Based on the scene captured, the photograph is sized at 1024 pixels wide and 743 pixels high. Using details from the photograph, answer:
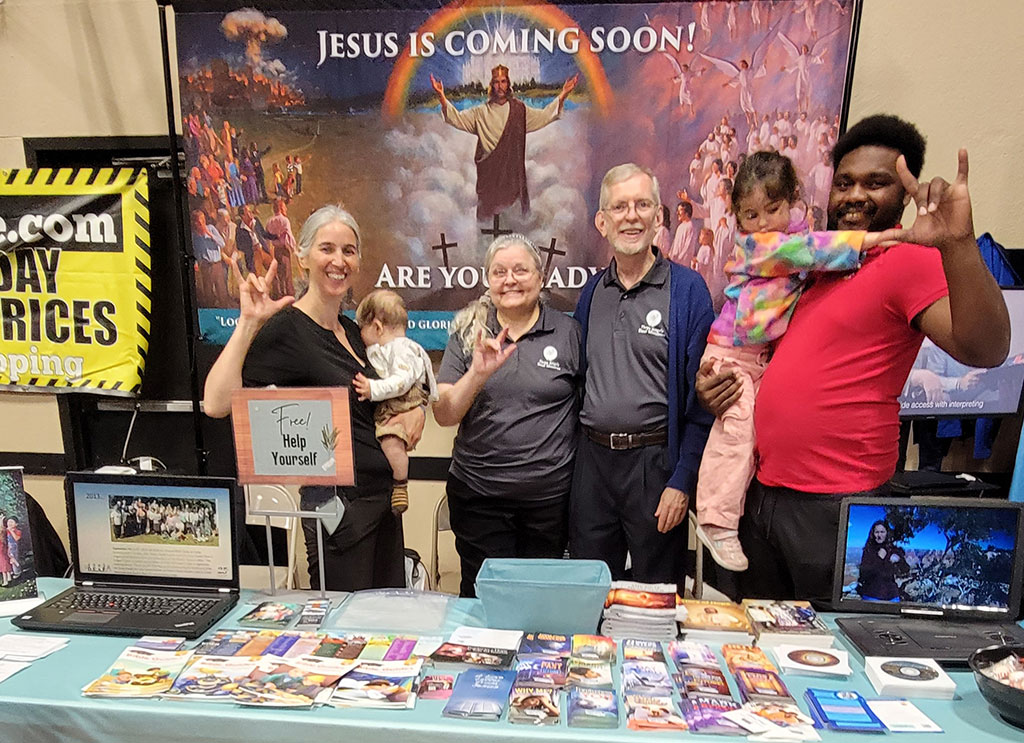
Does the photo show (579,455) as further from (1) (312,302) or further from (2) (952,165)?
(2) (952,165)

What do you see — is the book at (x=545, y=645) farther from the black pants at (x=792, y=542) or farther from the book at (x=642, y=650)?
the black pants at (x=792, y=542)

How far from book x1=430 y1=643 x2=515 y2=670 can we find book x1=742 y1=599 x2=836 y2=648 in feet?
1.93

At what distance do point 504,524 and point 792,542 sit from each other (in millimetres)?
905

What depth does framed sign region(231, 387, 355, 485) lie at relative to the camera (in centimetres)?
173

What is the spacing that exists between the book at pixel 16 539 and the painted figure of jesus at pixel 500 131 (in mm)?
1888

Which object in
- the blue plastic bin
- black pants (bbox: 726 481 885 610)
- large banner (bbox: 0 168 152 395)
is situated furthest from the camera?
large banner (bbox: 0 168 152 395)

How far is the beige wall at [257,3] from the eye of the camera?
2.72 m

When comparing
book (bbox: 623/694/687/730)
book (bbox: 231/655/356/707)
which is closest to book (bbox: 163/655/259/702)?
book (bbox: 231/655/356/707)

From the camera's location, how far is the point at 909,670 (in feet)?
4.52

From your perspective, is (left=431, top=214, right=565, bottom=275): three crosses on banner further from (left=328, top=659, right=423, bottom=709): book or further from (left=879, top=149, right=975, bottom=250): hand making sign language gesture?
(left=328, top=659, right=423, bottom=709): book

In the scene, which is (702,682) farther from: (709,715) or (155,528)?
(155,528)

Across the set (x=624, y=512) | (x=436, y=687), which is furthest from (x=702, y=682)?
(x=624, y=512)

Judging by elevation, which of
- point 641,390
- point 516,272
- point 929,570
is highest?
point 516,272

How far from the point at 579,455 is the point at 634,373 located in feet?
1.08
